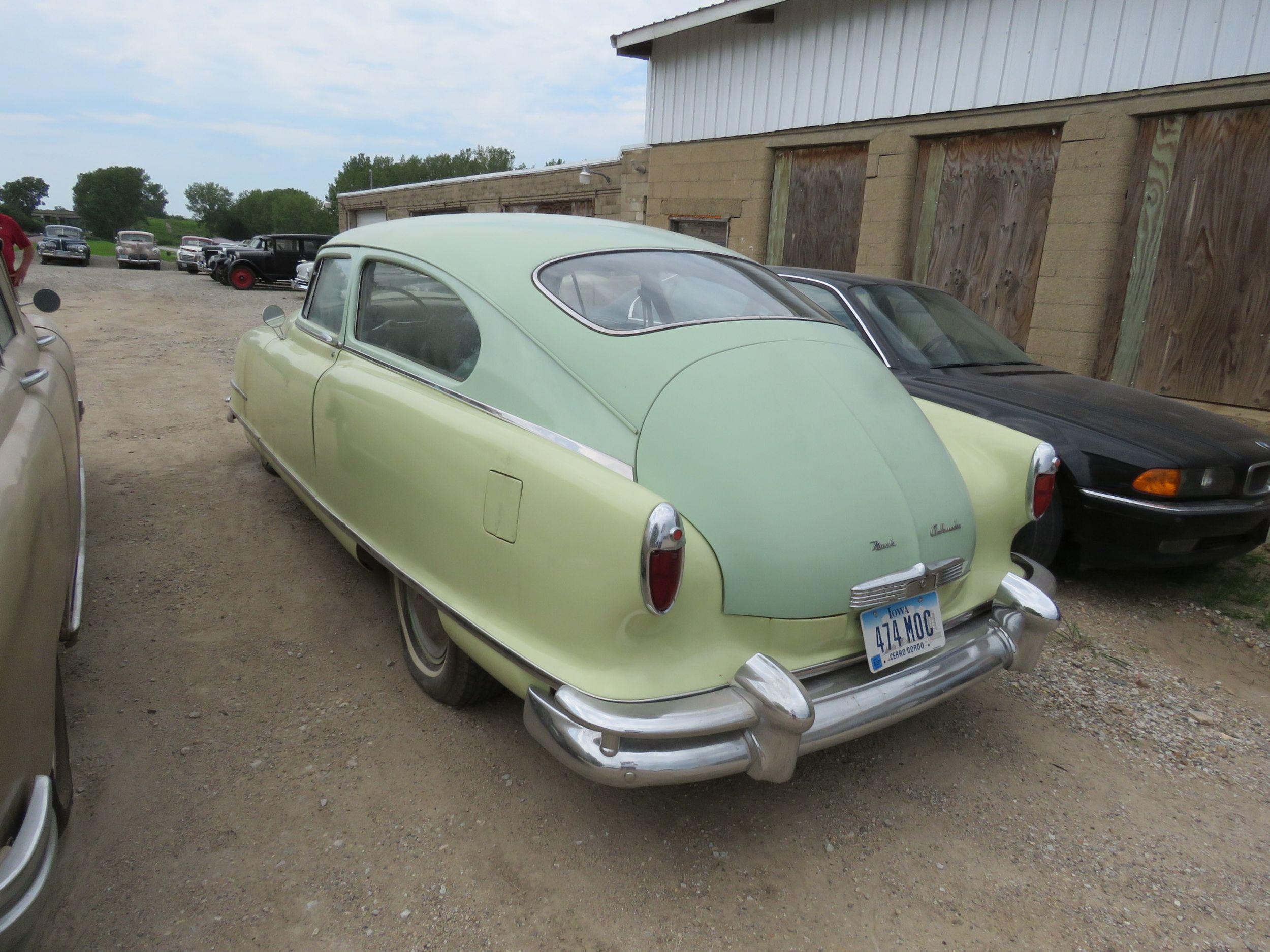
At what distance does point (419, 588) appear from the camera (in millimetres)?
2559

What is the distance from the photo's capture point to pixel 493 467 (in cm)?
227

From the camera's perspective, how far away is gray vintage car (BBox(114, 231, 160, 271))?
27.5 metres

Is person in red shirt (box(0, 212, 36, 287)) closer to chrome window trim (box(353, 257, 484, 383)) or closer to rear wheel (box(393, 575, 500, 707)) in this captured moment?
chrome window trim (box(353, 257, 484, 383))

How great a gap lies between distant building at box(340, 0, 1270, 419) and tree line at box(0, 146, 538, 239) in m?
89.1

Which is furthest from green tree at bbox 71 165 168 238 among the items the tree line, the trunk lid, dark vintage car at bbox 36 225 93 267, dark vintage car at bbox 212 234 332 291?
the trunk lid

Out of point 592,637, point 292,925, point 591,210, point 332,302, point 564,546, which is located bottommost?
point 292,925

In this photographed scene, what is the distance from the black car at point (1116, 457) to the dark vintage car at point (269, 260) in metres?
19.1

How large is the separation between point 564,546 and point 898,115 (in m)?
7.55

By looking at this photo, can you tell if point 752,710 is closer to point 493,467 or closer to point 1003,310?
point 493,467

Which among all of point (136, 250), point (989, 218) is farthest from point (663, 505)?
point (136, 250)

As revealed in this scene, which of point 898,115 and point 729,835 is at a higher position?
point 898,115

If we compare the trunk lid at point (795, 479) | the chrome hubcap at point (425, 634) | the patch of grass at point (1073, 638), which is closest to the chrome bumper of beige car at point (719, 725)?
the trunk lid at point (795, 479)

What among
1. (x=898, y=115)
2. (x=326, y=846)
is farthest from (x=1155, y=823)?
(x=898, y=115)

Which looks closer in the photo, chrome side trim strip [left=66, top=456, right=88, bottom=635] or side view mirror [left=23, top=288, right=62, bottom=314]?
chrome side trim strip [left=66, top=456, right=88, bottom=635]
